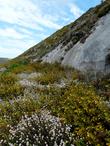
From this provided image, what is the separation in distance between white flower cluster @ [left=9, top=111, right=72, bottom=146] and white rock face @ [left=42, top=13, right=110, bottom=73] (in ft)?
27.3

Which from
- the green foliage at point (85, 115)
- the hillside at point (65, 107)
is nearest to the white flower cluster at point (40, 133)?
the hillside at point (65, 107)

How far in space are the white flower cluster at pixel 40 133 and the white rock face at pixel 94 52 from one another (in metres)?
8.31

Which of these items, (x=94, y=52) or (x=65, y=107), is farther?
(x=94, y=52)

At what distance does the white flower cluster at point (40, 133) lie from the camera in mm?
8305

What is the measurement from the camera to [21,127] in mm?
9227

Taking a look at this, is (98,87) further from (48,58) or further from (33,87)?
(48,58)

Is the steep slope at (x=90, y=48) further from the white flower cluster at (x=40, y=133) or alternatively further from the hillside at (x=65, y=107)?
the white flower cluster at (x=40, y=133)

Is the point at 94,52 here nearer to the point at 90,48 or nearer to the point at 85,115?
the point at 90,48

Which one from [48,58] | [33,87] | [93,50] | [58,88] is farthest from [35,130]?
[48,58]

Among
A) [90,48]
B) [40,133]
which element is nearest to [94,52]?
[90,48]

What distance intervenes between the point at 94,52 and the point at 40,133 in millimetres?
11378

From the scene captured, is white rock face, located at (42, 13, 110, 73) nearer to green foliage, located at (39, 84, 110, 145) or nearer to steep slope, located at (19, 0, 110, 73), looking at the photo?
steep slope, located at (19, 0, 110, 73)

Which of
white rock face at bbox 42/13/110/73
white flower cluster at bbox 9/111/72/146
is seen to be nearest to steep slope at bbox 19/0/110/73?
white rock face at bbox 42/13/110/73

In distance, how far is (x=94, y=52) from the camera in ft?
63.4
